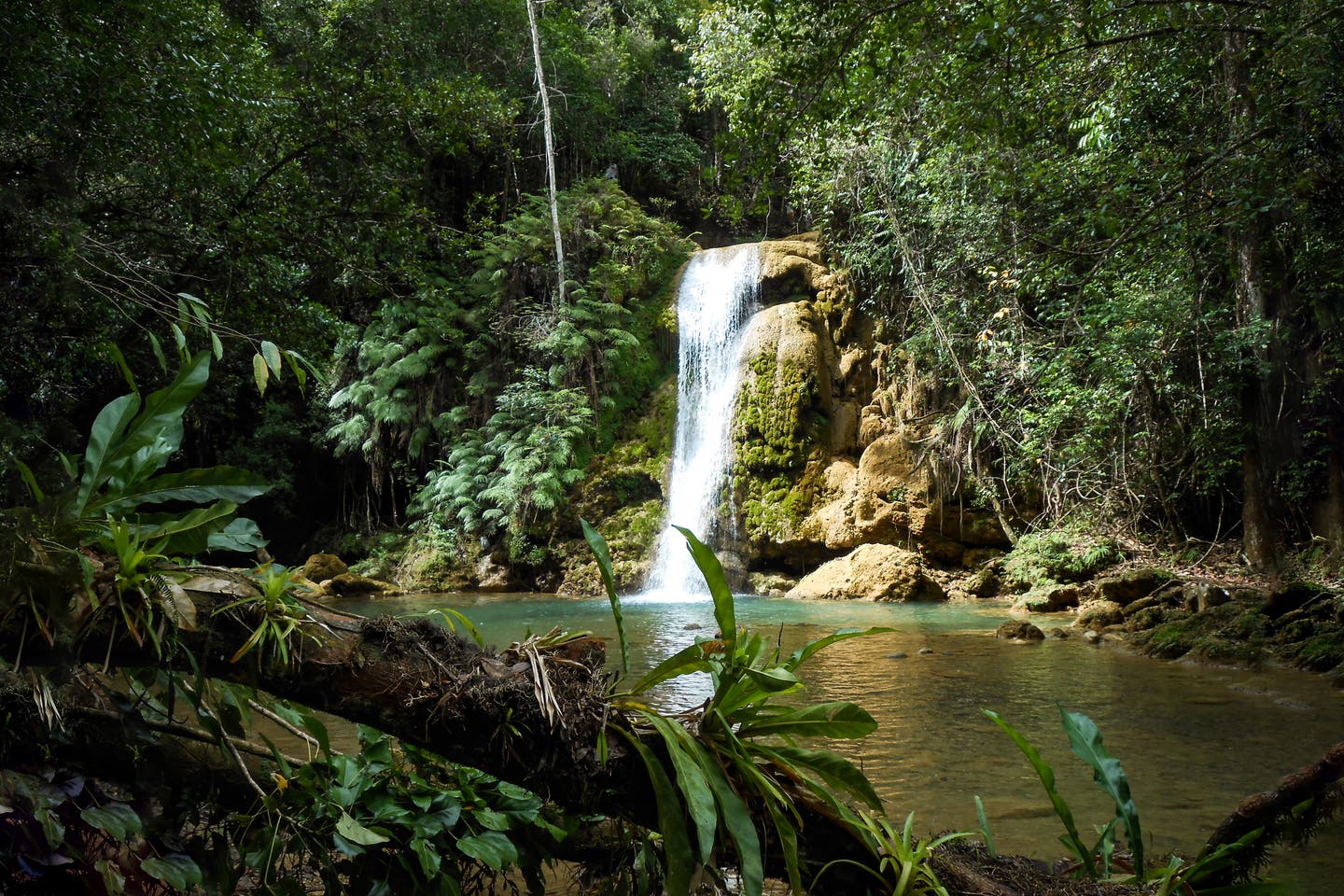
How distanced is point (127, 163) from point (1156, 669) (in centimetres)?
934

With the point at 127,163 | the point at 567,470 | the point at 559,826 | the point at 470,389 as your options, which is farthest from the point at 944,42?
the point at 470,389

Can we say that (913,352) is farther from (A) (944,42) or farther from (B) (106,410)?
(B) (106,410)

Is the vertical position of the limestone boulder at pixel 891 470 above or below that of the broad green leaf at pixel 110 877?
above

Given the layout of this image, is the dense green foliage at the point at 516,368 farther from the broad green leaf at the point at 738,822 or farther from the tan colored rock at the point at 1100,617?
the broad green leaf at the point at 738,822

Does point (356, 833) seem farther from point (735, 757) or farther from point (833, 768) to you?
point (833, 768)

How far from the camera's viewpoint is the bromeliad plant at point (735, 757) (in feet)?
4.99

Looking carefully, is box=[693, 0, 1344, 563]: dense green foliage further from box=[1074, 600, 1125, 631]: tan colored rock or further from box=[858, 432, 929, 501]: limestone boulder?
box=[1074, 600, 1125, 631]: tan colored rock

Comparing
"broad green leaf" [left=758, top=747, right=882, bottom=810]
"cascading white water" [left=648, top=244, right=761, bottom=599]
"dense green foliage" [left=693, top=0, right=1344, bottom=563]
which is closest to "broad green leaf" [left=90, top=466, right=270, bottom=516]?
"broad green leaf" [left=758, top=747, right=882, bottom=810]

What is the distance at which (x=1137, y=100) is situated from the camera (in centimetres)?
782

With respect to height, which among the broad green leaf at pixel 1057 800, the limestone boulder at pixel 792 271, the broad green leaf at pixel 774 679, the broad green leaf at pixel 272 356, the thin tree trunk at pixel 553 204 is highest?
the thin tree trunk at pixel 553 204

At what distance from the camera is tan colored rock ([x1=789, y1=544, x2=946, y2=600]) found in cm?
1213

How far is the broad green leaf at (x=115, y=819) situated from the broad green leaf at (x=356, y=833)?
0.37 meters

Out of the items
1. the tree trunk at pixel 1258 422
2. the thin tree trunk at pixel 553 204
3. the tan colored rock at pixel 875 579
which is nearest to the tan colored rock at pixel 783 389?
the tan colored rock at pixel 875 579

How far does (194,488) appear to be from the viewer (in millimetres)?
1685
